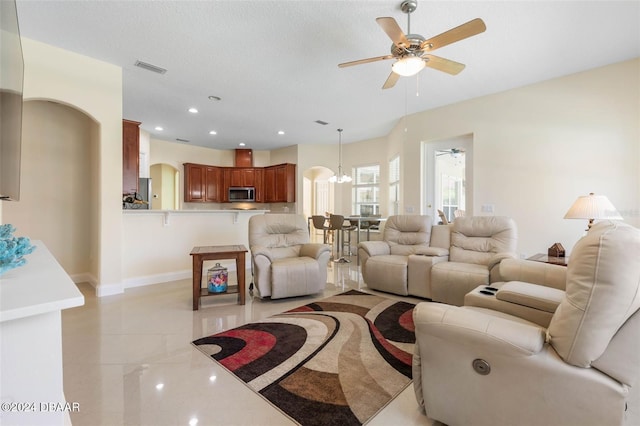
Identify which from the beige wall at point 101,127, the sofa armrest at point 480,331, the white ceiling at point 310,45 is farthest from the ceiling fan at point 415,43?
the beige wall at point 101,127

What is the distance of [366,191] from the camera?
741 centimetres

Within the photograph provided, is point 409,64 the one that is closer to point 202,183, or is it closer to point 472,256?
point 472,256

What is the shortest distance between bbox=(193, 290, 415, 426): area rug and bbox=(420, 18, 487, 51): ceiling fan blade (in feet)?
7.86

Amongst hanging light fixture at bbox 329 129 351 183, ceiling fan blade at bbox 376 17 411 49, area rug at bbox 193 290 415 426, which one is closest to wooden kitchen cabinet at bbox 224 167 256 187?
hanging light fixture at bbox 329 129 351 183

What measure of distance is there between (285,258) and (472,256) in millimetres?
2320

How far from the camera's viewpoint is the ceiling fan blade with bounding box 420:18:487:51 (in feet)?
6.36

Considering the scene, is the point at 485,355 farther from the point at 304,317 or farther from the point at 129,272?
the point at 129,272

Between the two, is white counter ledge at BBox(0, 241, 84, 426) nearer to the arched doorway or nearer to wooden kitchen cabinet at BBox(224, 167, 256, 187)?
wooden kitchen cabinet at BBox(224, 167, 256, 187)

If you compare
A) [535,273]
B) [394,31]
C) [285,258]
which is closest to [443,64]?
[394,31]

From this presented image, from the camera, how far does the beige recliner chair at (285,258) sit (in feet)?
10.6

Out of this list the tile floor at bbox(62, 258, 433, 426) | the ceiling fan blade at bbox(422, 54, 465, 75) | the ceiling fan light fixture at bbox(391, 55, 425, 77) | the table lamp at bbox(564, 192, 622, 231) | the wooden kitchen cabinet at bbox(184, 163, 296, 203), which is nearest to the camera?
the tile floor at bbox(62, 258, 433, 426)

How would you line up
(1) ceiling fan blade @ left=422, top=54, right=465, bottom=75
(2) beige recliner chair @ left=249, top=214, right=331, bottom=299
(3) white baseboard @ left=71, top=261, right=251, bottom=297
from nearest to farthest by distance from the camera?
(1) ceiling fan blade @ left=422, top=54, right=465, bottom=75 < (2) beige recliner chair @ left=249, top=214, right=331, bottom=299 < (3) white baseboard @ left=71, top=261, right=251, bottom=297

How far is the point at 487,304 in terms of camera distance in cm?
186

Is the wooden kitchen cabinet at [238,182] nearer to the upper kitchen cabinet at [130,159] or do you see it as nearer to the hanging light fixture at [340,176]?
the hanging light fixture at [340,176]
